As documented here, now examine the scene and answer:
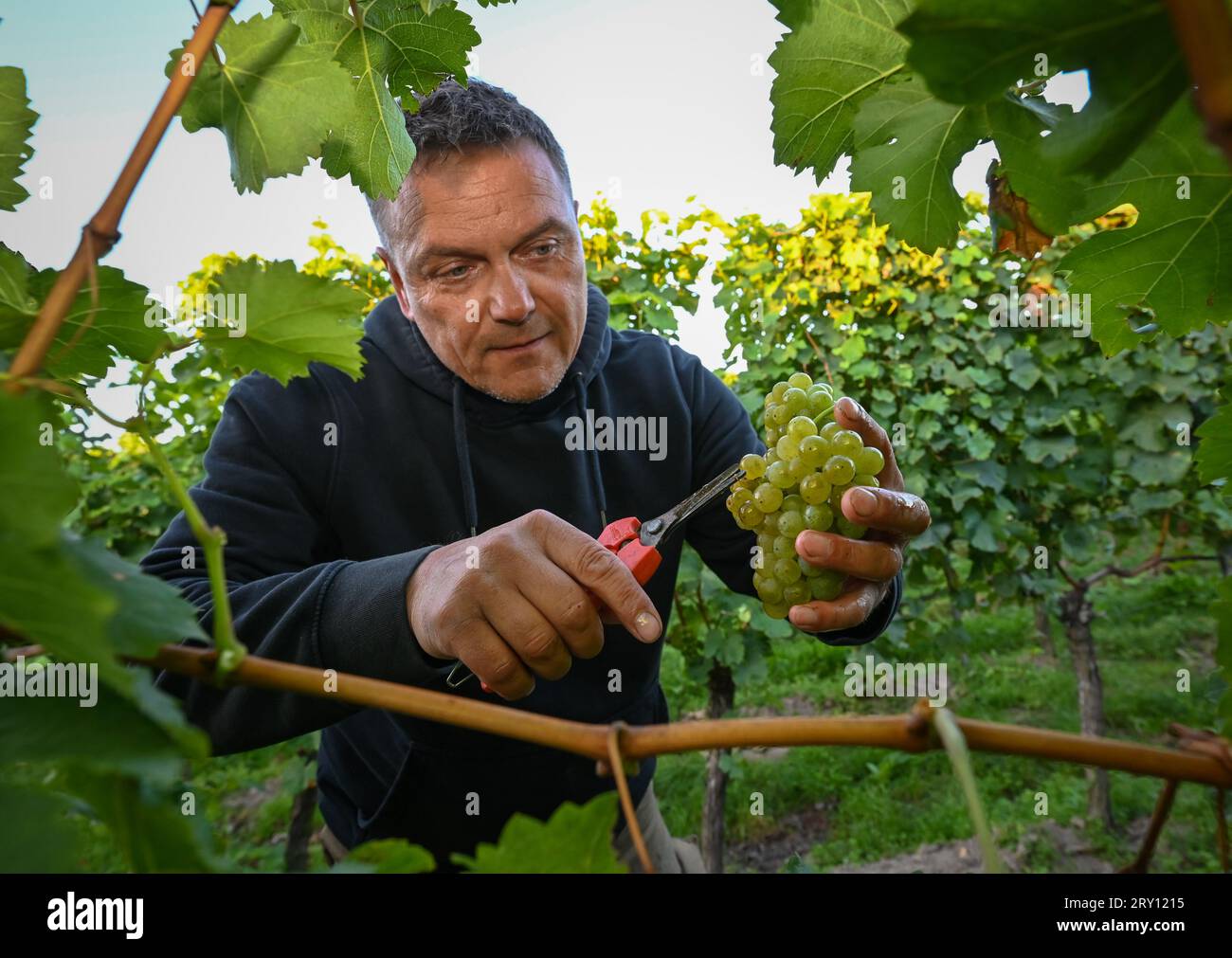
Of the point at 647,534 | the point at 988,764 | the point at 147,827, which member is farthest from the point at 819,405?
the point at 988,764

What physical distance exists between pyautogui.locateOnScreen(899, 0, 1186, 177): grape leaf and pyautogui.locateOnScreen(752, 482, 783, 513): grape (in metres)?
0.84

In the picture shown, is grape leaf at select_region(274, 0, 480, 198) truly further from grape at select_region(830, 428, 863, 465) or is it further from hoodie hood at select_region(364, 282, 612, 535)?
hoodie hood at select_region(364, 282, 612, 535)

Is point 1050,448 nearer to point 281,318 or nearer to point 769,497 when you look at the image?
point 769,497

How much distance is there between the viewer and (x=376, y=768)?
7.71 feet

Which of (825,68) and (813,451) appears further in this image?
(813,451)

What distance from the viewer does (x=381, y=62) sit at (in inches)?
39.9

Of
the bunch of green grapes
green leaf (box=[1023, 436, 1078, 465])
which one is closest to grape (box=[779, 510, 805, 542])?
the bunch of green grapes

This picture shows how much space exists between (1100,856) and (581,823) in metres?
4.37

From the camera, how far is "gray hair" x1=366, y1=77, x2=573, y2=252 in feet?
7.14

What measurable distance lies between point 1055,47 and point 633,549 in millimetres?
1158

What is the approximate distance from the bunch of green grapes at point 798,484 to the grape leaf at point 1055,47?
79 centimetres

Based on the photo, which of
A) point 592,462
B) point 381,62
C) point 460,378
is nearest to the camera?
point 381,62

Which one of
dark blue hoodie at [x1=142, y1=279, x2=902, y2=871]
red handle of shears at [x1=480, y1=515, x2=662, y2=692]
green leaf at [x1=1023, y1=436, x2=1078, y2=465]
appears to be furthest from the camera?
green leaf at [x1=1023, y1=436, x2=1078, y2=465]
